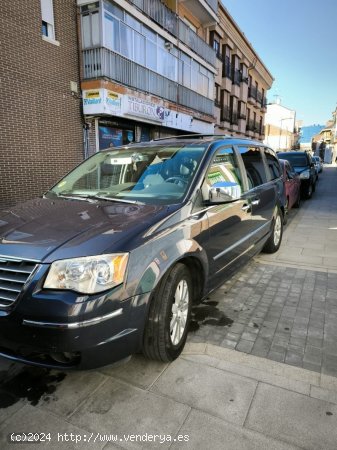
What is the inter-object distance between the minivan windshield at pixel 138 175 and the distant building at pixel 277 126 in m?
56.8

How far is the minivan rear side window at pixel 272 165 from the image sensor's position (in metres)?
5.31

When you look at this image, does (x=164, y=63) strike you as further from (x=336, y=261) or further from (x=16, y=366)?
(x=16, y=366)

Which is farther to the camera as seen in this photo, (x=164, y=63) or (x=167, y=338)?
(x=164, y=63)

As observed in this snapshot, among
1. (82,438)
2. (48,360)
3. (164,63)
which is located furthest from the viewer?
(164,63)

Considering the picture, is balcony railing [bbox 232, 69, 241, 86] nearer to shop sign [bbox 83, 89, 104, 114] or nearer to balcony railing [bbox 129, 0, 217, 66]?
balcony railing [bbox 129, 0, 217, 66]

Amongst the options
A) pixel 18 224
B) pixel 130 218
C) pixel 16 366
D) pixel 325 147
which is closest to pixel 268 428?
→ pixel 130 218

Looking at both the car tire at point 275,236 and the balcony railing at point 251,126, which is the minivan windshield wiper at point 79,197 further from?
the balcony railing at point 251,126

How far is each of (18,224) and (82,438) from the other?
1.50 meters

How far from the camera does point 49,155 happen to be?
36.0ft

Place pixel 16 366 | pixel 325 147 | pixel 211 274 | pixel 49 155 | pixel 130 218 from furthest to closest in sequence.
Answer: pixel 325 147 → pixel 49 155 → pixel 211 274 → pixel 16 366 → pixel 130 218

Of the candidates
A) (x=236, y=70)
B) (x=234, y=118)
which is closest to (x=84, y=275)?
(x=234, y=118)

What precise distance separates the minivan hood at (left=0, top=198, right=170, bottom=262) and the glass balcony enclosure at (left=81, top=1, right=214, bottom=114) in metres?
10.3

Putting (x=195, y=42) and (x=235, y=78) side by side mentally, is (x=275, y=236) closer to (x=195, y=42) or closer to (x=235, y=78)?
(x=195, y=42)

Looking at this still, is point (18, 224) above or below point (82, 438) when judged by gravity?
above
